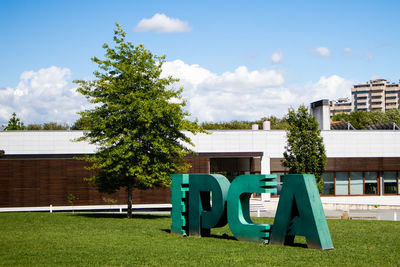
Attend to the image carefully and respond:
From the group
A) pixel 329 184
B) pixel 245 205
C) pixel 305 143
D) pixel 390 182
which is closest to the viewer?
pixel 245 205

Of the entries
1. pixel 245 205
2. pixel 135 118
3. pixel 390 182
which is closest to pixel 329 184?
pixel 390 182

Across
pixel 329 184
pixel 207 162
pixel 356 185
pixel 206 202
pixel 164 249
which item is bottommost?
pixel 164 249

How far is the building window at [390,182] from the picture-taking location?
4634 centimetres

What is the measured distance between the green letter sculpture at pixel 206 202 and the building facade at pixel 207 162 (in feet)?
72.3

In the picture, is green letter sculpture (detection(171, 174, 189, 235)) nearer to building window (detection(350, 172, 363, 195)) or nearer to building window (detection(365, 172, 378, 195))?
building window (detection(350, 172, 363, 195))

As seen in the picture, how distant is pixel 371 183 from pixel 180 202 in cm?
3096

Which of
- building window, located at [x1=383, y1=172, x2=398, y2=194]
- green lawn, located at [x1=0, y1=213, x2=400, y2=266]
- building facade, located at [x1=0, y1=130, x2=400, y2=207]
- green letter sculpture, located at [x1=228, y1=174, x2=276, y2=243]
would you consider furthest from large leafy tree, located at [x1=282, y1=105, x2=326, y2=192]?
green letter sculpture, located at [x1=228, y1=174, x2=276, y2=243]

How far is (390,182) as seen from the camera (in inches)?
1833

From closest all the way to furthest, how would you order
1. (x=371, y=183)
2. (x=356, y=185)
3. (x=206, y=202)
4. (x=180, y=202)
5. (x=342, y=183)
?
(x=206, y=202)
(x=180, y=202)
(x=342, y=183)
(x=356, y=185)
(x=371, y=183)

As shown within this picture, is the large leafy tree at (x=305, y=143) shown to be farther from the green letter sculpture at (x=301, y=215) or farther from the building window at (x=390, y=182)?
the green letter sculpture at (x=301, y=215)

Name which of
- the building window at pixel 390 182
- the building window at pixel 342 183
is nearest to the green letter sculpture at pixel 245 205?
the building window at pixel 342 183

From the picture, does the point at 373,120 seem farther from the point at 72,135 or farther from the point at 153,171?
the point at 153,171

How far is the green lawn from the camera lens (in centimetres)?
1379

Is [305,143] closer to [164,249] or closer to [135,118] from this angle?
[135,118]
